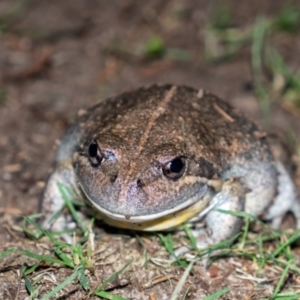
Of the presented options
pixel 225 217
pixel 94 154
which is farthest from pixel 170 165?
pixel 225 217

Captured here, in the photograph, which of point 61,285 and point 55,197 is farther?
point 55,197

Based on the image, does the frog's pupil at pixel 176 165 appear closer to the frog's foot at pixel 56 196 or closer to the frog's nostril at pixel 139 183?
the frog's nostril at pixel 139 183

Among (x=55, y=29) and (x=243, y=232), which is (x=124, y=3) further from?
(x=243, y=232)

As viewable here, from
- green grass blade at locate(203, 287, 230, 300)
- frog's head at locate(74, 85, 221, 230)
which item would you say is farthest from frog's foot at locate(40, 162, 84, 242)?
green grass blade at locate(203, 287, 230, 300)

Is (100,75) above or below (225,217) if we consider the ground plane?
above

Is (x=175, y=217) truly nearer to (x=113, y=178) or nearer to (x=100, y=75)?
(x=113, y=178)
